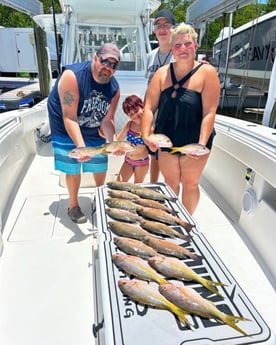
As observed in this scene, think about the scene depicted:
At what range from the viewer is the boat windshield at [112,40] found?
4.25m

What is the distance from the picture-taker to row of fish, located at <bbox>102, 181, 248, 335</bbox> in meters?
1.06

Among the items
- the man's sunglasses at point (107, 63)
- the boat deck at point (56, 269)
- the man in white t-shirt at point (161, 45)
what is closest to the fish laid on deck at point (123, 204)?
the boat deck at point (56, 269)

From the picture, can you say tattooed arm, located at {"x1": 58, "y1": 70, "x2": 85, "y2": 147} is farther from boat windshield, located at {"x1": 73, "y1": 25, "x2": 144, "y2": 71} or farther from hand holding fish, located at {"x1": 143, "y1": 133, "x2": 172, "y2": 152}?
boat windshield, located at {"x1": 73, "y1": 25, "x2": 144, "y2": 71}

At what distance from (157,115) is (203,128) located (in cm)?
33

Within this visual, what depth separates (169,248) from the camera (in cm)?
134

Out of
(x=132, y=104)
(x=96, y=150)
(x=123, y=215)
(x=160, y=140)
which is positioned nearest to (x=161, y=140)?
(x=160, y=140)

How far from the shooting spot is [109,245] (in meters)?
1.39

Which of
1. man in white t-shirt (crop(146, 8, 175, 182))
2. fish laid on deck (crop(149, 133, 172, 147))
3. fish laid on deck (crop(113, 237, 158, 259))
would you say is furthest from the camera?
man in white t-shirt (crop(146, 8, 175, 182))

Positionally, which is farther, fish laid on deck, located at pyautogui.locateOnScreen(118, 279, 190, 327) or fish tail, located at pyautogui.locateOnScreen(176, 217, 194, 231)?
fish tail, located at pyautogui.locateOnScreen(176, 217, 194, 231)

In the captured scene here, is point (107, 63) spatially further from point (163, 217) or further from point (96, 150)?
point (163, 217)

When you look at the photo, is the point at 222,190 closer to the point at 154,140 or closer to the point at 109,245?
the point at 154,140

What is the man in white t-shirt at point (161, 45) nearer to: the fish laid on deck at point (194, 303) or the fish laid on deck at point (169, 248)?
the fish laid on deck at point (169, 248)

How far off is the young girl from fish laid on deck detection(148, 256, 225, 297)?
1316 mm

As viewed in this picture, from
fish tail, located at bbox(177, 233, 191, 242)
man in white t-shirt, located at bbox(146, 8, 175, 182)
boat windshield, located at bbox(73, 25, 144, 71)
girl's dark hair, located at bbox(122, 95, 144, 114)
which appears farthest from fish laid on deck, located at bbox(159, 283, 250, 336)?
boat windshield, located at bbox(73, 25, 144, 71)
